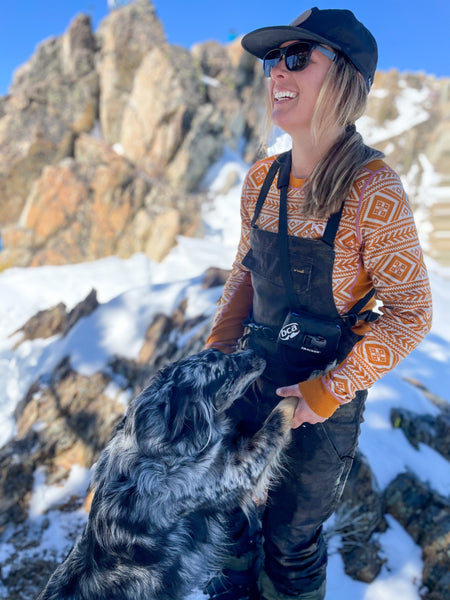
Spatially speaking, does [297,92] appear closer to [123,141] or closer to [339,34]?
[339,34]

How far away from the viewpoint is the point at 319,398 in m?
1.83

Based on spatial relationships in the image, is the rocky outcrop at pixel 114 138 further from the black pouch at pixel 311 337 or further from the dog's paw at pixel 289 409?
the dog's paw at pixel 289 409

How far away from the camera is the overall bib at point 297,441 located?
1989 millimetres

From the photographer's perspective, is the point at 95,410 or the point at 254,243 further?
the point at 95,410

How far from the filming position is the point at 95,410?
17.8 ft

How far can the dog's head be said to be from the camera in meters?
2.06

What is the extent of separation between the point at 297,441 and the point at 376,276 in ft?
3.32

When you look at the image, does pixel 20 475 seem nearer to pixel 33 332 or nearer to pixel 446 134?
pixel 33 332

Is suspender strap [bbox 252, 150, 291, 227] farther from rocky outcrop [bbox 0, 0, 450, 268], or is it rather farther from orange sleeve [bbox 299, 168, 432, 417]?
Result: rocky outcrop [bbox 0, 0, 450, 268]

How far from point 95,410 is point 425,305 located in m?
4.88

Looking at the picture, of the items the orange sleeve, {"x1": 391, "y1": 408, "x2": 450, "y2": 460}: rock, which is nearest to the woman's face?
the orange sleeve

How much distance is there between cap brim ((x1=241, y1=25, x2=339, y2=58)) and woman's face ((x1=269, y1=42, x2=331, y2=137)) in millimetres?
51

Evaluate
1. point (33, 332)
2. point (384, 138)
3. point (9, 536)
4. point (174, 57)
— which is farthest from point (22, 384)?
point (384, 138)

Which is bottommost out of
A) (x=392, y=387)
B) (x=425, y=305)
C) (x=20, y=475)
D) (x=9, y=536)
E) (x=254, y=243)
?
(x=9, y=536)
